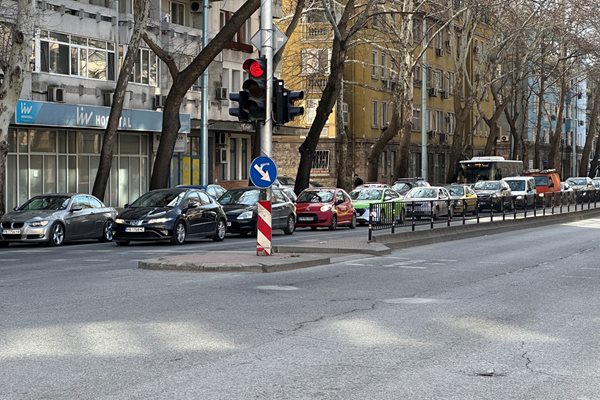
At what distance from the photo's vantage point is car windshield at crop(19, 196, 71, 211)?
29219 millimetres

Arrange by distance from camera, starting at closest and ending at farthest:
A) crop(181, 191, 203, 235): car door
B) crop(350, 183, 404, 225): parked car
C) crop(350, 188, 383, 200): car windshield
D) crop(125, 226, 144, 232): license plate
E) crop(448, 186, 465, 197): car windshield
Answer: crop(125, 226, 144, 232): license plate < crop(181, 191, 203, 235): car door < crop(350, 183, 404, 225): parked car < crop(350, 188, 383, 200): car windshield < crop(448, 186, 465, 197): car windshield

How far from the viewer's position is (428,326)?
12062mm

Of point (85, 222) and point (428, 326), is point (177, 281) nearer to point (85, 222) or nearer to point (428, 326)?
point (428, 326)

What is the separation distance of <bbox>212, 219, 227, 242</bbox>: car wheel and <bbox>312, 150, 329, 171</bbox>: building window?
40096 millimetres

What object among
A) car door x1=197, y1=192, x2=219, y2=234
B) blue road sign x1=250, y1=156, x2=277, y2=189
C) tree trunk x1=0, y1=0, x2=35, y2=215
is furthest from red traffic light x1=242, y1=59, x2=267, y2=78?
tree trunk x1=0, y1=0, x2=35, y2=215

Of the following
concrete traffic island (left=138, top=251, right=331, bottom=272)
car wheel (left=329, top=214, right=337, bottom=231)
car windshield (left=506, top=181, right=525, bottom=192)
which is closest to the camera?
concrete traffic island (left=138, top=251, right=331, bottom=272)

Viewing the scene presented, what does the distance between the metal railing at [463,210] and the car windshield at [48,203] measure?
8379mm

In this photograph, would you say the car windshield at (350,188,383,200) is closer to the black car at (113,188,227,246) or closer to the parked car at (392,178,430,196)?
the parked car at (392,178,430,196)

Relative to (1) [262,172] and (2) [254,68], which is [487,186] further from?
(2) [254,68]

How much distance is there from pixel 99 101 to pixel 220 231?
15.3m

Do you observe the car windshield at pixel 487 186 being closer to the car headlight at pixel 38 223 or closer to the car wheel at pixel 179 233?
the car wheel at pixel 179 233

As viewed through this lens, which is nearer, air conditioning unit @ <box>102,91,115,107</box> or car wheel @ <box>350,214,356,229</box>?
car wheel @ <box>350,214,356,229</box>

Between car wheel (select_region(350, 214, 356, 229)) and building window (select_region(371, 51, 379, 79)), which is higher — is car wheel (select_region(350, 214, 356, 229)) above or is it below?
below

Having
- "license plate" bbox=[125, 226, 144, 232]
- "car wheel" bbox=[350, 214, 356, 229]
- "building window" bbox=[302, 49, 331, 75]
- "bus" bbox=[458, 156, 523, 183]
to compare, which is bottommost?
"car wheel" bbox=[350, 214, 356, 229]
